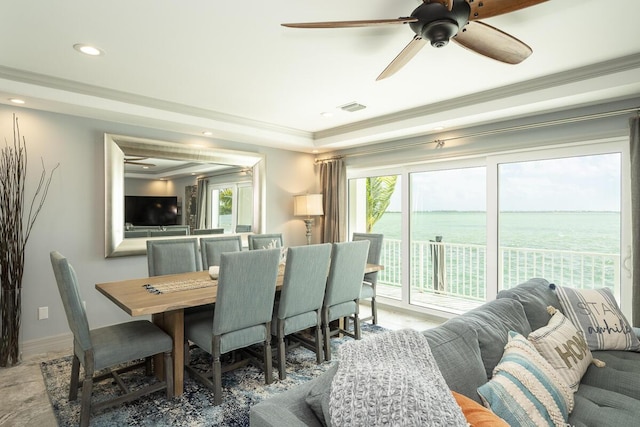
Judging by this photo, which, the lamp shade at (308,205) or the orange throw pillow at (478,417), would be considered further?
the lamp shade at (308,205)

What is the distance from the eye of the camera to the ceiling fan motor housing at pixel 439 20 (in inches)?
69.1

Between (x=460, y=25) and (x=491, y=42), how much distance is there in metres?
0.31

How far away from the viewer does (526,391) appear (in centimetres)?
137

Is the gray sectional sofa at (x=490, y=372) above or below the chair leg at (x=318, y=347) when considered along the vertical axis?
above

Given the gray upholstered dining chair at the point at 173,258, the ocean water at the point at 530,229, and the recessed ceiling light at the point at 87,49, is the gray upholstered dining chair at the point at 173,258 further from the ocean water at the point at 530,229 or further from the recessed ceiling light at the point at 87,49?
the ocean water at the point at 530,229

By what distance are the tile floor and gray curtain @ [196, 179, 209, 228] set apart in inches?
75.0

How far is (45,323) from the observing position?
3.44 metres

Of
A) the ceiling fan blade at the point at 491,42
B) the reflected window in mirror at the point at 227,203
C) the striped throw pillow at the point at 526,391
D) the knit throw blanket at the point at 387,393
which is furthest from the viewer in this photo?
the reflected window in mirror at the point at 227,203

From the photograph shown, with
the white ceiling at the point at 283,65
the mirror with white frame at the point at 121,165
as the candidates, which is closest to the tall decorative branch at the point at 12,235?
the white ceiling at the point at 283,65

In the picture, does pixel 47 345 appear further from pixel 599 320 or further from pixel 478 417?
pixel 599 320

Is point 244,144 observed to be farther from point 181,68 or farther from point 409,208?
point 409,208

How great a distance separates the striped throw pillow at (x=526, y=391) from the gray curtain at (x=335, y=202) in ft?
12.6

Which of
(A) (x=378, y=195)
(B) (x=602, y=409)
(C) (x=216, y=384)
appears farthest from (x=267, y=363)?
(A) (x=378, y=195)

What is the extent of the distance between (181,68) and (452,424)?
3009 millimetres
